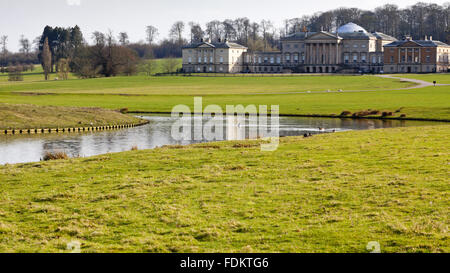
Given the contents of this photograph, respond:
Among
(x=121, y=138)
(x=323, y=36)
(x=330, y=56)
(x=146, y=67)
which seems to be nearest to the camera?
(x=121, y=138)

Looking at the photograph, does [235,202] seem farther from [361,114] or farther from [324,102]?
[324,102]

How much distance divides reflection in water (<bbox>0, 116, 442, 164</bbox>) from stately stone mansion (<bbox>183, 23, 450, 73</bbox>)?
102232mm

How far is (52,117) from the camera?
5109 centimetres

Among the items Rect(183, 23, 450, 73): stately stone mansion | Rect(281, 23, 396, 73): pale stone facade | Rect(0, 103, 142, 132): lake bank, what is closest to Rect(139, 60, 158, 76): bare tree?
Rect(183, 23, 450, 73): stately stone mansion

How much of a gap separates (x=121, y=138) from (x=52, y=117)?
11366mm

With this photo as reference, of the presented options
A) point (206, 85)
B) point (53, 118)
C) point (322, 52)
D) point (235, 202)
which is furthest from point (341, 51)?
point (235, 202)

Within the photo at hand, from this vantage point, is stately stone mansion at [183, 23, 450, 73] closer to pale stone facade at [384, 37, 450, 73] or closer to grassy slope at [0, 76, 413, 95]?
pale stone facade at [384, 37, 450, 73]

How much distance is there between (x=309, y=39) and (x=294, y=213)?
15714 centimetres

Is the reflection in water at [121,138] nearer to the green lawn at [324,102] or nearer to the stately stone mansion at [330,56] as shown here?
the green lawn at [324,102]

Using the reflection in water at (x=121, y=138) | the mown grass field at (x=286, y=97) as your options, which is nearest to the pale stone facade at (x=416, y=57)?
the mown grass field at (x=286, y=97)

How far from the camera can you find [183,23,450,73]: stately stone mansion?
497 feet

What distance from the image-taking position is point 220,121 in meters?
55.4

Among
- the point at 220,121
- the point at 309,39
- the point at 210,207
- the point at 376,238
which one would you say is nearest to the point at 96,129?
the point at 220,121
